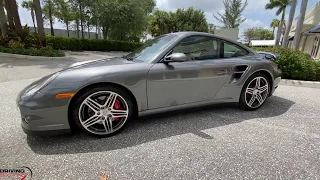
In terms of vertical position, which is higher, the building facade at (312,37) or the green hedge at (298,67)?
the building facade at (312,37)

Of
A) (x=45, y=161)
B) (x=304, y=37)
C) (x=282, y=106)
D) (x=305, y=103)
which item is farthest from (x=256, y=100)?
(x=304, y=37)

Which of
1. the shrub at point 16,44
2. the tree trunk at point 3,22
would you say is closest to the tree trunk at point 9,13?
the tree trunk at point 3,22

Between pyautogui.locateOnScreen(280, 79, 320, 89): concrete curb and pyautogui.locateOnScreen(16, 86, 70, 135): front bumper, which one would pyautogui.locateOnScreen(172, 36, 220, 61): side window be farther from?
pyautogui.locateOnScreen(280, 79, 320, 89): concrete curb

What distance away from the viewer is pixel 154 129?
8.60 feet

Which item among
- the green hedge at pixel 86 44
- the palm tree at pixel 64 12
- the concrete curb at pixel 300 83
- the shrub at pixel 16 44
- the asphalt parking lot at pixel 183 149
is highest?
the palm tree at pixel 64 12

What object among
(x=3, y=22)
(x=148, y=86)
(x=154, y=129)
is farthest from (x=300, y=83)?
(x=3, y=22)

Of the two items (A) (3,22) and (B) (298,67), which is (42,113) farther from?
(A) (3,22)

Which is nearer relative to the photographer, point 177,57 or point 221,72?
point 177,57

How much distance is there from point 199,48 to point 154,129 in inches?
55.1

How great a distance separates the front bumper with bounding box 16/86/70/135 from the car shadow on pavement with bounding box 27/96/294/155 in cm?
24

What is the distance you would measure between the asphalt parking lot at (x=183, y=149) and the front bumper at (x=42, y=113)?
256 millimetres

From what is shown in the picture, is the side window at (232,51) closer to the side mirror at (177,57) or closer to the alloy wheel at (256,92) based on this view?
the alloy wheel at (256,92)

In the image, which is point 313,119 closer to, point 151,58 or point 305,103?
point 305,103

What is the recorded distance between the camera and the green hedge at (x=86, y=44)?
15.6 meters
